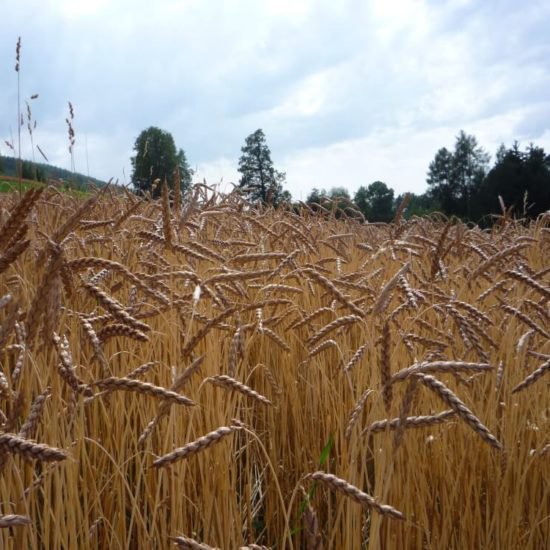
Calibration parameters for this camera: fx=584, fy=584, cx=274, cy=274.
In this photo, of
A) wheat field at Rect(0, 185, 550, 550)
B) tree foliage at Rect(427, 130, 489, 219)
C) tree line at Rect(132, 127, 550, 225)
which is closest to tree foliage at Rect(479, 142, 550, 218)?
tree line at Rect(132, 127, 550, 225)

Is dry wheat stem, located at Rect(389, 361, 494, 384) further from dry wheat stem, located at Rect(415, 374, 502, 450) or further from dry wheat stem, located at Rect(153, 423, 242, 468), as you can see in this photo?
dry wheat stem, located at Rect(153, 423, 242, 468)

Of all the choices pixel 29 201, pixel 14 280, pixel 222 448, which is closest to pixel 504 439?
pixel 222 448

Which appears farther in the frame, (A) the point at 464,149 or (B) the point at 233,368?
(A) the point at 464,149

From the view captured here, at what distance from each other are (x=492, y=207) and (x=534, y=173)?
280 cm

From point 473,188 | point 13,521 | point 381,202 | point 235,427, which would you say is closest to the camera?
point 13,521

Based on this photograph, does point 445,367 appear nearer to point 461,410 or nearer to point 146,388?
point 461,410

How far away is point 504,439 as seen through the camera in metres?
1.44

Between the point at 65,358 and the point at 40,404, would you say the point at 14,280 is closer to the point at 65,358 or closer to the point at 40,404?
the point at 65,358

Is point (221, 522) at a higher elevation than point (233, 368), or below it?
below

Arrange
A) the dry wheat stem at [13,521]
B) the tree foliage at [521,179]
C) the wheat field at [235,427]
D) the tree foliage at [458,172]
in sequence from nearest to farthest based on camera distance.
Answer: the dry wheat stem at [13,521] < the wheat field at [235,427] < the tree foliage at [521,179] < the tree foliage at [458,172]

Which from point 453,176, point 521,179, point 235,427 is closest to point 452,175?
point 453,176

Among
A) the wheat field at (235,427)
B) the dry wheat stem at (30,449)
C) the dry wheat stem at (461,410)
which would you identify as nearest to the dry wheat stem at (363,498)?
the wheat field at (235,427)

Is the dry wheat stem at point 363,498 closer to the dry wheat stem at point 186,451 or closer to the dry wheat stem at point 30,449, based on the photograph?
the dry wheat stem at point 186,451

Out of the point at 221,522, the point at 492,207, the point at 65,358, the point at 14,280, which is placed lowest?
the point at 221,522
